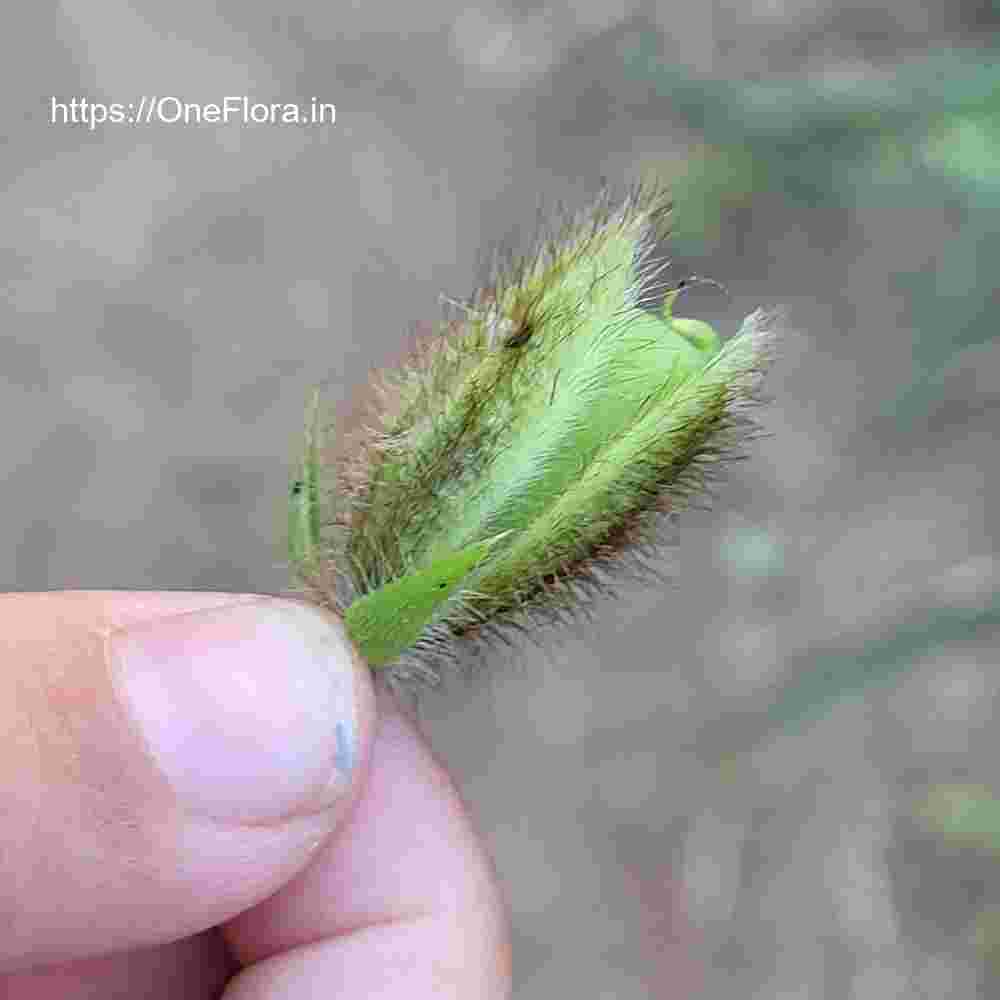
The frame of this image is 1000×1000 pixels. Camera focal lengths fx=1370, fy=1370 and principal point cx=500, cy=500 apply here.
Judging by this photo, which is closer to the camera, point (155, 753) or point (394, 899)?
point (155, 753)

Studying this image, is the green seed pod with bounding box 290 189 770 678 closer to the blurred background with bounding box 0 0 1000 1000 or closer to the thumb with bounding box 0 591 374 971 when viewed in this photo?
the thumb with bounding box 0 591 374 971

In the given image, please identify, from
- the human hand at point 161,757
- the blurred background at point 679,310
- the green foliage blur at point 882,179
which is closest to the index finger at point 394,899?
the human hand at point 161,757

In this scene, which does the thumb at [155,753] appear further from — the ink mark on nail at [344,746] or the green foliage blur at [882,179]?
the green foliage blur at [882,179]

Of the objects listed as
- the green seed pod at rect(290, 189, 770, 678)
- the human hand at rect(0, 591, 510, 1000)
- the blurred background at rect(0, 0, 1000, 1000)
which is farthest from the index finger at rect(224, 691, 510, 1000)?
the blurred background at rect(0, 0, 1000, 1000)

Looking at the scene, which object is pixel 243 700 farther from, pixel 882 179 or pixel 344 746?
pixel 882 179

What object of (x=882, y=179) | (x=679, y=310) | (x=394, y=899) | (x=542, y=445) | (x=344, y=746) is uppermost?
(x=882, y=179)

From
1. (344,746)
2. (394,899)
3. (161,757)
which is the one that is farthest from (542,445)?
(394,899)

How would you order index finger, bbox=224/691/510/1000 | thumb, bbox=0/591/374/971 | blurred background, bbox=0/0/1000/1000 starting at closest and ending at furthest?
thumb, bbox=0/591/374/971 < index finger, bbox=224/691/510/1000 < blurred background, bbox=0/0/1000/1000
